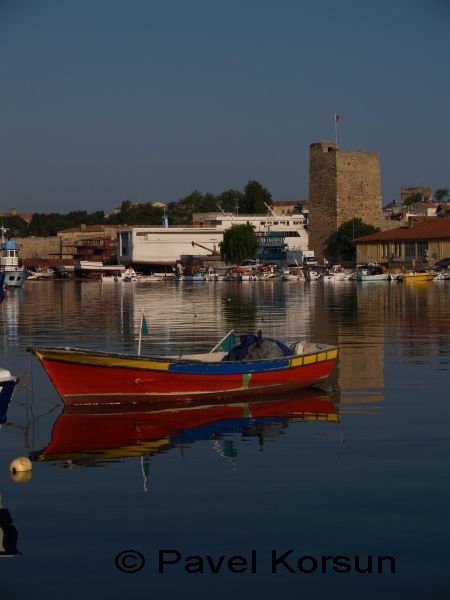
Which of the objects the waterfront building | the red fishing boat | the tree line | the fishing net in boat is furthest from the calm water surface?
the tree line

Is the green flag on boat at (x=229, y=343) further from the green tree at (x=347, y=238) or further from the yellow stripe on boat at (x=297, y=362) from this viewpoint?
the green tree at (x=347, y=238)

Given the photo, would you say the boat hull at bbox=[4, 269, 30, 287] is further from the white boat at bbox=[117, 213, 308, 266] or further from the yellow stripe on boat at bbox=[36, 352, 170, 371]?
the yellow stripe on boat at bbox=[36, 352, 170, 371]

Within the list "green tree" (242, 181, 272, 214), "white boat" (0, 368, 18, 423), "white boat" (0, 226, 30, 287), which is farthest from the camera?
"green tree" (242, 181, 272, 214)

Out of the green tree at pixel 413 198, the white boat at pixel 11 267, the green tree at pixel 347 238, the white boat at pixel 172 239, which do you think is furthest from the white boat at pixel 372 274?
the green tree at pixel 413 198

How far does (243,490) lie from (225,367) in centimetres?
704

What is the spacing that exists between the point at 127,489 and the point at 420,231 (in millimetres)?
91328

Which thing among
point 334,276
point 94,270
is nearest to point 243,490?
point 334,276

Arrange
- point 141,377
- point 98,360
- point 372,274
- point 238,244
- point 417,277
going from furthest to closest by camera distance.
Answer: point 238,244, point 372,274, point 417,277, point 141,377, point 98,360

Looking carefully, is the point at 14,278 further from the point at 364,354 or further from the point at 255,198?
the point at 255,198

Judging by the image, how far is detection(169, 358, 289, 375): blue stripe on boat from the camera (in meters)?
19.9

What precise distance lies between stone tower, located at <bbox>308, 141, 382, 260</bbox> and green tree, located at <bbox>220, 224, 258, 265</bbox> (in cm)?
703

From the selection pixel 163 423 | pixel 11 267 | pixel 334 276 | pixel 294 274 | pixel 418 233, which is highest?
pixel 418 233

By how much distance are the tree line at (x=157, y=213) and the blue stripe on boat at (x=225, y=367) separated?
12395cm

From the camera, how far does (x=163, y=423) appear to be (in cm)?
1827
